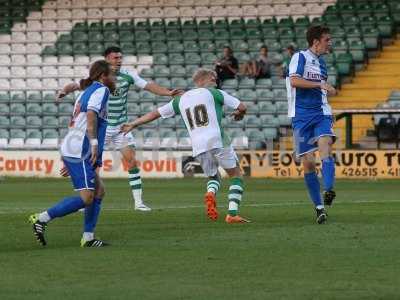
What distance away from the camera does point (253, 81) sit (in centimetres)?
3331

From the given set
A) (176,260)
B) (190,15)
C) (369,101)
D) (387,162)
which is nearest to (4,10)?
(190,15)

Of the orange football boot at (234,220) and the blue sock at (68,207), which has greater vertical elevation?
the blue sock at (68,207)

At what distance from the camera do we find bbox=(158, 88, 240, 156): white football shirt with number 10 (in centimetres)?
1448

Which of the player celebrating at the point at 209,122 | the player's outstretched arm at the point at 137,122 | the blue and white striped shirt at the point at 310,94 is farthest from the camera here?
the blue and white striped shirt at the point at 310,94

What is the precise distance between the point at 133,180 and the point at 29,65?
Answer: 20.2m

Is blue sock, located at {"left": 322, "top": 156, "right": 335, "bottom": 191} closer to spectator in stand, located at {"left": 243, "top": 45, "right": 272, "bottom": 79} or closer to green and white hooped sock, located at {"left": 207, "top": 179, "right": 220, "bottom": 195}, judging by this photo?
green and white hooped sock, located at {"left": 207, "top": 179, "right": 220, "bottom": 195}

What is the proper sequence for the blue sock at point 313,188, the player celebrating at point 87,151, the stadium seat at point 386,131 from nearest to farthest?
the player celebrating at point 87,151, the blue sock at point 313,188, the stadium seat at point 386,131

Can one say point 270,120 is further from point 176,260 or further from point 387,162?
point 176,260

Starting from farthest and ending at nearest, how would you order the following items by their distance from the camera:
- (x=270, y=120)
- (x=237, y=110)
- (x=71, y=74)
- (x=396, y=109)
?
1. (x=71, y=74)
2. (x=270, y=120)
3. (x=396, y=109)
4. (x=237, y=110)

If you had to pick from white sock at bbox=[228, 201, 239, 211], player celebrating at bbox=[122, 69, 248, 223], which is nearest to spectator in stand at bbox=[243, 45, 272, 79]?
player celebrating at bbox=[122, 69, 248, 223]

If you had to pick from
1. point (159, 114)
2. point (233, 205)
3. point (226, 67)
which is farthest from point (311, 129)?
point (226, 67)

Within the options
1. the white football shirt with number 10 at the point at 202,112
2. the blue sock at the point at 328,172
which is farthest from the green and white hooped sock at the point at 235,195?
the blue sock at the point at 328,172

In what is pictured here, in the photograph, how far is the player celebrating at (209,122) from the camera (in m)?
14.4

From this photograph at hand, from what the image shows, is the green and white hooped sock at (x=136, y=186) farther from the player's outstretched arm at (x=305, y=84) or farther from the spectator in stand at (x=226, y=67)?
the spectator in stand at (x=226, y=67)
